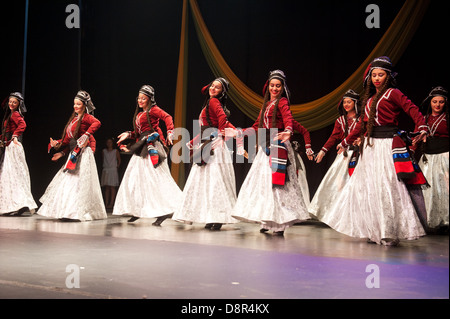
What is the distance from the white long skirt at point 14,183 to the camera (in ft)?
21.5

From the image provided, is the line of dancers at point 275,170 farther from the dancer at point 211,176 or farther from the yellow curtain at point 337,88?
the yellow curtain at point 337,88

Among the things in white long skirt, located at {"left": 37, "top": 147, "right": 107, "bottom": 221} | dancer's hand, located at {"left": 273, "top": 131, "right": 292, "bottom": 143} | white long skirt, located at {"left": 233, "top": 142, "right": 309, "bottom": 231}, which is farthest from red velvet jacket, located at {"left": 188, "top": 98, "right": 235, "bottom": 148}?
white long skirt, located at {"left": 37, "top": 147, "right": 107, "bottom": 221}

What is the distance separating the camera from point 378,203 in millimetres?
3889

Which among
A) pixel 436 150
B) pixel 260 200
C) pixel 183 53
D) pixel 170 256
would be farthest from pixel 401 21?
pixel 170 256

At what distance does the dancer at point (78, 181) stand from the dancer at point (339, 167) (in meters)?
2.51

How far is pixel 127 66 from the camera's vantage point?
327 inches

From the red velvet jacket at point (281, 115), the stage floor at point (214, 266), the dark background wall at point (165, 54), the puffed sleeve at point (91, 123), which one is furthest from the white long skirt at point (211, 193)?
the dark background wall at point (165, 54)

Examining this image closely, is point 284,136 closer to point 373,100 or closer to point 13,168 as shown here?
point 373,100

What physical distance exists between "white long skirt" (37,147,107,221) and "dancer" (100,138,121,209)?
244 cm

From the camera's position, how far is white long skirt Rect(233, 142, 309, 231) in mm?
4531

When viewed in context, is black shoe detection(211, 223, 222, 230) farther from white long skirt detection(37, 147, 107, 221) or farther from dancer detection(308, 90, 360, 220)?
white long skirt detection(37, 147, 107, 221)

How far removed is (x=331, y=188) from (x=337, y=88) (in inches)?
45.6

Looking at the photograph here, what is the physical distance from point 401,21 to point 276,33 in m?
1.87

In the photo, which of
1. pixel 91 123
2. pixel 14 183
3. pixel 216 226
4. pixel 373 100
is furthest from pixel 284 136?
pixel 14 183
